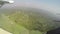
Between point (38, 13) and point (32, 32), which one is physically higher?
point (38, 13)

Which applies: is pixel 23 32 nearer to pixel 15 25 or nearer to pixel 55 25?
pixel 15 25

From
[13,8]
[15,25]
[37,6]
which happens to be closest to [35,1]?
[37,6]

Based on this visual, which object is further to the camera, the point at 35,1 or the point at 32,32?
the point at 32,32

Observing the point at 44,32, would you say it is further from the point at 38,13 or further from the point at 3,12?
the point at 3,12

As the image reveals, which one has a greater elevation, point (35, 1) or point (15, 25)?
point (35, 1)

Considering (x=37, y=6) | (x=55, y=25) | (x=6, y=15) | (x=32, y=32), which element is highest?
(x=37, y=6)

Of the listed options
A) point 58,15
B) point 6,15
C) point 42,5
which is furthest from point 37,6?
point 6,15
